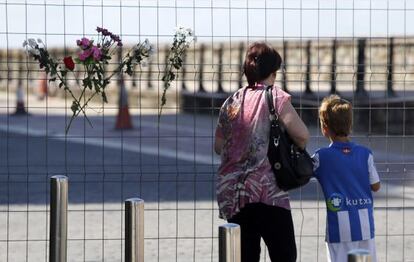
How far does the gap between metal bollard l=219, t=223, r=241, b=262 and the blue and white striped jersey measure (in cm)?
133

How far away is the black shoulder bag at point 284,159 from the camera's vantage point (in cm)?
596

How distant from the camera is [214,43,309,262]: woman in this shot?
6.01m

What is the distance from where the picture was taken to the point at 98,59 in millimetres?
6984

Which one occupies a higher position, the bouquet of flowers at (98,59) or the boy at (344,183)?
the bouquet of flowers at (98,59)

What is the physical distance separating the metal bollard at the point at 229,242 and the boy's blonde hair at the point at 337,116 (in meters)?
1.40

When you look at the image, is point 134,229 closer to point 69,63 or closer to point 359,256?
point 359,256

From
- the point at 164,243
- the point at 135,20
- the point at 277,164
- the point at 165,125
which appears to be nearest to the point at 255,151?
the point at 277,164

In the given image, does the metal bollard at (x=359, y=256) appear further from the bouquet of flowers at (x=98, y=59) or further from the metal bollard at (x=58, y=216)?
the bouquet of flowers at (x=98, y=59)

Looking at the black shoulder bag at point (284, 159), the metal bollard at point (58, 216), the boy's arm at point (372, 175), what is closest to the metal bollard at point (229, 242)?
the black shoulder bag at point (284, 159)

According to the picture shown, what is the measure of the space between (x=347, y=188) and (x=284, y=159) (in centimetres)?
37

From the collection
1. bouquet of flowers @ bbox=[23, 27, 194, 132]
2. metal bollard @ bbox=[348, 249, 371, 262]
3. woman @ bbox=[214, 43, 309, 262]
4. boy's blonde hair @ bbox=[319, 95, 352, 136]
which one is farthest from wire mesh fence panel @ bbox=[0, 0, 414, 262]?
metal bollard @ bbox=[348, 249, 371, 262]

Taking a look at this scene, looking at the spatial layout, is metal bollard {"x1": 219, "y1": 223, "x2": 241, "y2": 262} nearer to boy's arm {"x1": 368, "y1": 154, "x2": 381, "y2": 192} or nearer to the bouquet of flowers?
boy's arm {"x1": 368, "y1": 154, "x2": 381, "y2": 192}

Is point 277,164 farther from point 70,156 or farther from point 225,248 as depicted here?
point 70,156

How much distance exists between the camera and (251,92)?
6125 millimetres
